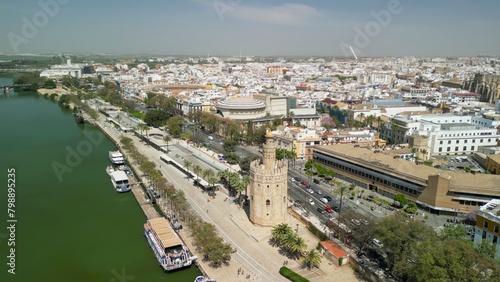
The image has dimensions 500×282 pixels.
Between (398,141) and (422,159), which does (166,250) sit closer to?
(422,159)

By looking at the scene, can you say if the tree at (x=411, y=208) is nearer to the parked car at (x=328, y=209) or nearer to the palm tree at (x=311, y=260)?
the parked car at (x=328, y=209)

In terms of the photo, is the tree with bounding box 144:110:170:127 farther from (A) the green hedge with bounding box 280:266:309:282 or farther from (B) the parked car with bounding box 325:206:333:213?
(A) the green hedge with bounding box 280:266:309:282

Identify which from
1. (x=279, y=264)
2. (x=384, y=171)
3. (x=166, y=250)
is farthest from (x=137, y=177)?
(x=384, y=171)

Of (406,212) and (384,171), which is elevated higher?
(384,171)

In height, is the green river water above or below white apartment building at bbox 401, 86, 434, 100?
below

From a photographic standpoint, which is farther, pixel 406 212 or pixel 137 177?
pixel 137 177

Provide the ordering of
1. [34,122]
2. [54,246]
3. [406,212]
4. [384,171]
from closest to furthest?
[54,246], [406,212], [384,171], [34,122]

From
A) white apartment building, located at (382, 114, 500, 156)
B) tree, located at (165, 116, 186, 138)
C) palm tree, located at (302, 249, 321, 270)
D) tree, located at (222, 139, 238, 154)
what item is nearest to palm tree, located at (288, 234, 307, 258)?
palm tree, located at (302, 249, 321, 270)
